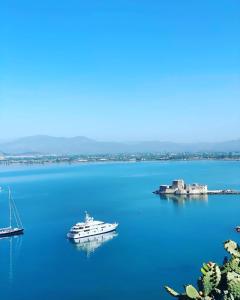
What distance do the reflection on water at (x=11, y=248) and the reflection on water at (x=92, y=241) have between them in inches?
86.2

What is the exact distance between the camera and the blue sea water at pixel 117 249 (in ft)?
41.6

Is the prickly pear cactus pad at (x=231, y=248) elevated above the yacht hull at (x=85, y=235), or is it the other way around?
the prickly pear cactus pad at (x=231, y=248)

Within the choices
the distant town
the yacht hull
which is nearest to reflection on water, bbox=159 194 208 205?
the yacht hull

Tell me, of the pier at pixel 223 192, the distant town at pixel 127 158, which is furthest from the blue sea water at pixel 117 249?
the distant town at pixel 127 158

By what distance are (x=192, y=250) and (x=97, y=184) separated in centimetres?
2814

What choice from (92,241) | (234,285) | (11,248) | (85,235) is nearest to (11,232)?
(11,248)

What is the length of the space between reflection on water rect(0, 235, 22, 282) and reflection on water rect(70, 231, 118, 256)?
2189mm

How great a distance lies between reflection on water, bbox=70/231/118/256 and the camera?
17.8 metres

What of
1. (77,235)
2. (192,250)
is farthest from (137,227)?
(192,250)

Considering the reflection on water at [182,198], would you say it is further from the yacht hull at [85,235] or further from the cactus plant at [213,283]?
the cactus plant at [213,283]

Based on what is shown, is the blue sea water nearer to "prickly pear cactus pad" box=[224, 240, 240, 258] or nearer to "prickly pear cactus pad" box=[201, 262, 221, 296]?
"prickly pear cactus pad" box=[224, 240, 240, 258]

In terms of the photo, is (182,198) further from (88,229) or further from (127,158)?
(127,158)

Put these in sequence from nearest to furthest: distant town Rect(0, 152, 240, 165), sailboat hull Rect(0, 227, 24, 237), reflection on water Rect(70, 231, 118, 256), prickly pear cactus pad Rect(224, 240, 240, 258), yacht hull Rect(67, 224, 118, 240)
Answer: prickly pear cactus pad Rect(224, 240, 240, 258), reflection on water Rect(70, 231, 118, 256), yacht hull Rect(67, 224, 118, 240), sailboat hull Rect(0, 227, 24, 237), distant town Rect(0, 152, 240, 165)

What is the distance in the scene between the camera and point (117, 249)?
17109 millimetres
